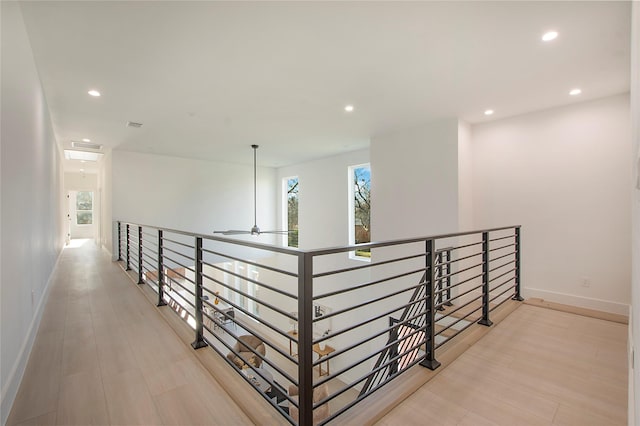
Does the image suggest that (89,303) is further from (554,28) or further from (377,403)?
(554,28)

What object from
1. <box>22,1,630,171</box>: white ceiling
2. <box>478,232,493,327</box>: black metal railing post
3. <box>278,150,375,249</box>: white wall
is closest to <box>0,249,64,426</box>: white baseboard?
<box>22,1,630,171</box>: white ceiling

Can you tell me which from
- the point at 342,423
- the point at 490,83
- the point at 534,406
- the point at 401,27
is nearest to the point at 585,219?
the point at 490,83

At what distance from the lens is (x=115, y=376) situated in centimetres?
188

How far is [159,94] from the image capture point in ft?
11.4

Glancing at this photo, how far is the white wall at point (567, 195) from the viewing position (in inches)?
137

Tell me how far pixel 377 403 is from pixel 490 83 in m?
3.36

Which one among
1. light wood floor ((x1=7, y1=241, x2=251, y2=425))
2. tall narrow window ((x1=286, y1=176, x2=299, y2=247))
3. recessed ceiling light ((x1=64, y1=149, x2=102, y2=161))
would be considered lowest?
light wood floor ((x1=7, y1=241, x2=251, y2=425))

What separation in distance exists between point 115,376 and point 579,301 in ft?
16.5

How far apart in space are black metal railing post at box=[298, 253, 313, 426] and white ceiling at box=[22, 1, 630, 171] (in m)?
1.85

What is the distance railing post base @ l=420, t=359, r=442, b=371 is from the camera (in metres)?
2.02

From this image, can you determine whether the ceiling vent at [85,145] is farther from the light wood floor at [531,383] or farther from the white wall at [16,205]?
the light wood floor at [531,383]

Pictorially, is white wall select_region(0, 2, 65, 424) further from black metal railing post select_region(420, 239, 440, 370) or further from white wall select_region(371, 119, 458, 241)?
white wall select_region(371, 119, 458, 241)

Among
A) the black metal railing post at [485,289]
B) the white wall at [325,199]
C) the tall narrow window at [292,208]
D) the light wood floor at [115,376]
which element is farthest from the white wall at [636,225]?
the tall narrow window at [292,208]

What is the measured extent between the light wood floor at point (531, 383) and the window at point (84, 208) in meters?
14.7
